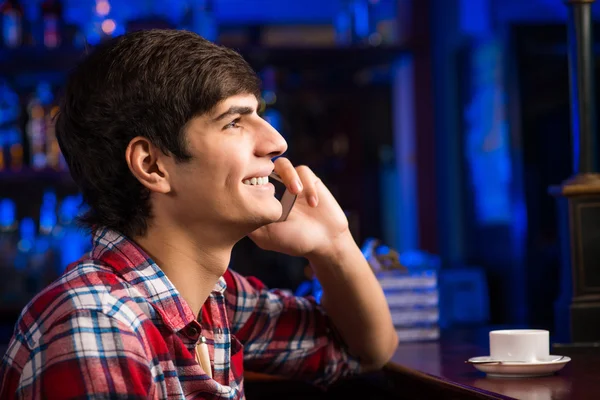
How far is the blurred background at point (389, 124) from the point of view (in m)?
3.48

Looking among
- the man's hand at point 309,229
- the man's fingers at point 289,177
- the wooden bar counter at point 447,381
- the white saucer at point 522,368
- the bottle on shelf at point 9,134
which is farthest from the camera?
the bottle on shelf at point 9,134

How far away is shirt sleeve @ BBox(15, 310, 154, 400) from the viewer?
3.86ft

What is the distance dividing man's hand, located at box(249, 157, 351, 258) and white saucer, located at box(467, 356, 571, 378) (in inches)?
14.9

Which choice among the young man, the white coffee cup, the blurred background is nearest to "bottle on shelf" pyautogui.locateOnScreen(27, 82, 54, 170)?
the blurred background

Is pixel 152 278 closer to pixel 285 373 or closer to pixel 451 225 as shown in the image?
pixel 285 373

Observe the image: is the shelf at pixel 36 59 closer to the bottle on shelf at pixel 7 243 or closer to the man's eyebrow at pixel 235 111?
the bottle on shelf at pixel 7 243

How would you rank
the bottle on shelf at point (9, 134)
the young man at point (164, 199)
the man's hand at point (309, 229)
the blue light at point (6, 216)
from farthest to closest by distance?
the blue light at point (6, 216)
the bottle on shelf at point (9, 134)
the man's hand at point (309, 229)
the young man at point (164, 199)

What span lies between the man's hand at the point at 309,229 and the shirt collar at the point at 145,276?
1.13 ft

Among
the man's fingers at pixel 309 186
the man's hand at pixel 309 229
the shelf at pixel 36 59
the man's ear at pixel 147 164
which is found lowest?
the man's hand at pixel 309 229

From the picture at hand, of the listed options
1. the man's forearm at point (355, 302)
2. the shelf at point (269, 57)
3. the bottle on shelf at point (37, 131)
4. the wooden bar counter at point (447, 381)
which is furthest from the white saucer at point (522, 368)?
the bottle on shelf at point (37, 131)

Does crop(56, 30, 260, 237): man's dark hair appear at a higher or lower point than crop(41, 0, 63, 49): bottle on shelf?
lower

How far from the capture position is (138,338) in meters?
1.26

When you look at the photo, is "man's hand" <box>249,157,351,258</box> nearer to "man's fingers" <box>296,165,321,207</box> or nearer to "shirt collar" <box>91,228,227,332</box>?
"man's fingers" <box>296,165,321,207</box>

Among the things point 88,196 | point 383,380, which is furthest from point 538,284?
point 88,196
